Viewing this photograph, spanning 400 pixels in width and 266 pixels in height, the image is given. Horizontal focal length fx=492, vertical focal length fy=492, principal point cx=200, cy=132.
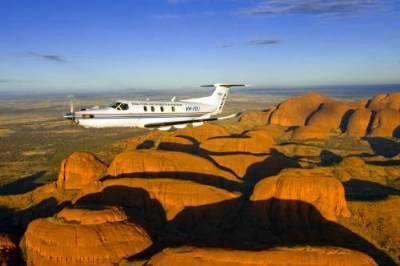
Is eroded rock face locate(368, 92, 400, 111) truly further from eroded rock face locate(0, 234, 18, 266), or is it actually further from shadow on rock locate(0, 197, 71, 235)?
eroded rock face locate(0, 234, 18, 266)

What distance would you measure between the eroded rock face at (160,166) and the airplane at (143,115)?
25.4 ft

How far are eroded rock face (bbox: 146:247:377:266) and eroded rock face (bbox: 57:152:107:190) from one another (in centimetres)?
3834

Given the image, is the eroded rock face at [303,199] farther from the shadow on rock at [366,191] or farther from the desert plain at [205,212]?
the shadow on rock at [366,191]

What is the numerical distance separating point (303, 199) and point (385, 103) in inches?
5388

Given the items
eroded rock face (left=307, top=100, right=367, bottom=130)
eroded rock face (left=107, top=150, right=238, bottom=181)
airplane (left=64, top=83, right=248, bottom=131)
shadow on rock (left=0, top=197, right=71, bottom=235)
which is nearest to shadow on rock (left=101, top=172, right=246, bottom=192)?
eroded rock face (left=107, top=150, right=238, bottom=181)

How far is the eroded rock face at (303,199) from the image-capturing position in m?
56.0

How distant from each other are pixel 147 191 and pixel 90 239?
14592mm

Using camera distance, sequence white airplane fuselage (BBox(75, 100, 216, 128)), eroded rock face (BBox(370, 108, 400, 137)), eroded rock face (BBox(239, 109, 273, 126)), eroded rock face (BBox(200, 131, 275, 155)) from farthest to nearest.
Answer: eroded rock face (BBox(239, 109, 273, 126)) < eroded rock face (BBox(370, 108, 400, 137)) < eroded rock face (BBox(200, 131, 275, 155)) < white airplane fuselage (BBox(75, 100, 216, 128))

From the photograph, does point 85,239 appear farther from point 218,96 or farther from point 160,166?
point 218,96

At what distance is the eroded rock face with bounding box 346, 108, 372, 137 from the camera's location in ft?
530

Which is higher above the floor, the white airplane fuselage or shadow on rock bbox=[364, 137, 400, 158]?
the white airplane fuselage

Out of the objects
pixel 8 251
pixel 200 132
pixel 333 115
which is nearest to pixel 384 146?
pixel 333 115

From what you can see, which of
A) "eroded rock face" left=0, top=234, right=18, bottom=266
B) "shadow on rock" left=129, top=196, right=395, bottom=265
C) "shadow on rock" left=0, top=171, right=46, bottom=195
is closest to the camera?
"shadow on rock" left=129, top=196, right=395, bottom=265

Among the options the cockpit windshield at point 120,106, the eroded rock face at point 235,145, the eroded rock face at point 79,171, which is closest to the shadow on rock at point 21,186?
the eroded rock face at point 79,171
